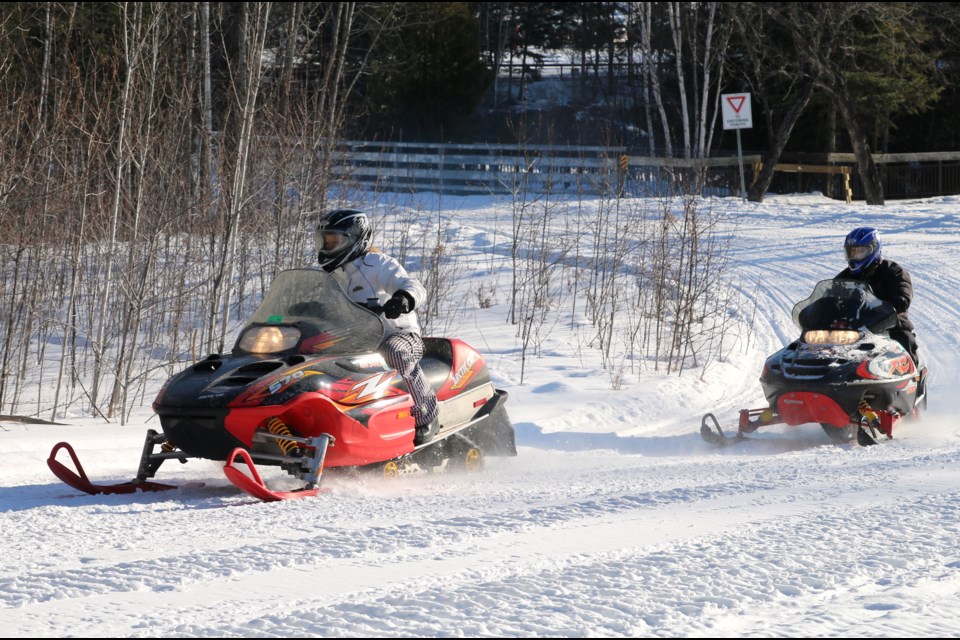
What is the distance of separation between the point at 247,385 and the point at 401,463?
1358 millimetres

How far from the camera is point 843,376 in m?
7.92

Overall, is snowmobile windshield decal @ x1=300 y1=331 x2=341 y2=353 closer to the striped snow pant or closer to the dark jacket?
the striped snow pant

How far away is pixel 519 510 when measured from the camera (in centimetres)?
547

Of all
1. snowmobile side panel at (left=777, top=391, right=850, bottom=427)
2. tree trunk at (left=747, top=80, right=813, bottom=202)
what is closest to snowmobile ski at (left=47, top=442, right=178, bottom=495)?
snowmobile side panel at (left=777, top=391, right=850, bottom=427)

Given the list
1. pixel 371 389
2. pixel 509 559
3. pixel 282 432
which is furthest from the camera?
pixel 371 389

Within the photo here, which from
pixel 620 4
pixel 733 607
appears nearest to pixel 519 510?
pixel 733 607

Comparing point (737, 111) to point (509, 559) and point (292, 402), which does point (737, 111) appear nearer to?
point (292, 402)

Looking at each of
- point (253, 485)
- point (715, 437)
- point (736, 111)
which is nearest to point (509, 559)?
point (253, 485)

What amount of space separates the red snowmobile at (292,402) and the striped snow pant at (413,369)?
7cm

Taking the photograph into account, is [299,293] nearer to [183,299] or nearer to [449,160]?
[183,299]

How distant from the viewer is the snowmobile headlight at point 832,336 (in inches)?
323

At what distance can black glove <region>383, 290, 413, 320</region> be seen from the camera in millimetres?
6160

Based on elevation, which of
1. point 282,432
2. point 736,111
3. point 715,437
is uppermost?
point 736,111

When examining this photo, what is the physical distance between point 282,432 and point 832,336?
14.3 ft
